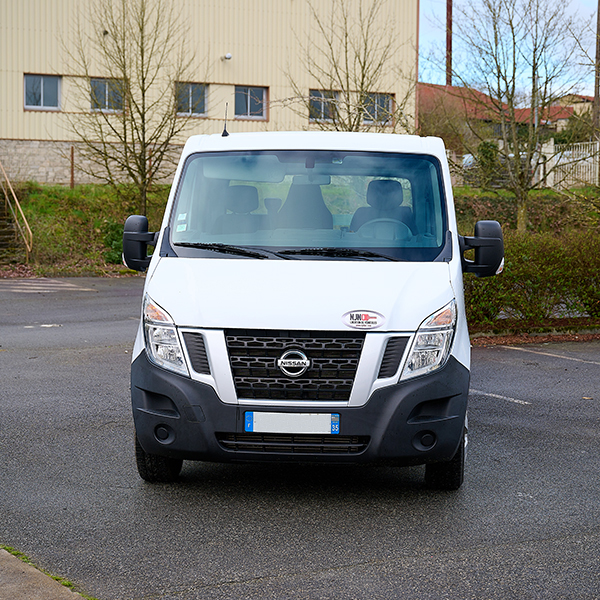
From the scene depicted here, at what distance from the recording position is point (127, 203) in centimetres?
2858

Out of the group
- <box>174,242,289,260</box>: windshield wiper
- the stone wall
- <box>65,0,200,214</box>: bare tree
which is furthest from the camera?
the stone wall

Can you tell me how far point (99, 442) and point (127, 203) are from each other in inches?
887

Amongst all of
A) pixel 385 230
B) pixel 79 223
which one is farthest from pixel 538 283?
pixel 79 223

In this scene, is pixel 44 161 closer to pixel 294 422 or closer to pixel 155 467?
pixel 155 467

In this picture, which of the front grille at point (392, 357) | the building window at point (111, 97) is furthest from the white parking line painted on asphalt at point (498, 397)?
the building window at point (111, 97)

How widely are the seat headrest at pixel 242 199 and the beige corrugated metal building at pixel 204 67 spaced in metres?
25.2

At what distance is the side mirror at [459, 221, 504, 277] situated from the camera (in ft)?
19.5

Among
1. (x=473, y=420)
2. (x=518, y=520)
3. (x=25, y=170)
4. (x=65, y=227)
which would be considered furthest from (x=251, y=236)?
(x=25, y=170)

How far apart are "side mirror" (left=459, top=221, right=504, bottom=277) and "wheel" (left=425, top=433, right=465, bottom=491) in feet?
4.07

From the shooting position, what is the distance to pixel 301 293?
5.07 metres

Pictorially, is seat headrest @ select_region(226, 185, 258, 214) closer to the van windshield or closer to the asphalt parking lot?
the van windshield

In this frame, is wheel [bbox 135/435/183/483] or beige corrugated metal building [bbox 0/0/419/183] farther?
beige corrugated metal building [bbox 0/0/419/183]

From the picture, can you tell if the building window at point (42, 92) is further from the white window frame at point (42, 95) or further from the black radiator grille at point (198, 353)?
the black radiator grille at point (198, 353)

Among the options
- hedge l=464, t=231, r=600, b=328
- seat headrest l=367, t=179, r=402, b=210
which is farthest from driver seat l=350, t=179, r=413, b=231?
hedge l=464, t=231, r=600, b=328
